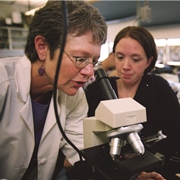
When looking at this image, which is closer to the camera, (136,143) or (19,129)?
(136,143)

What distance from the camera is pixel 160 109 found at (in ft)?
4.01

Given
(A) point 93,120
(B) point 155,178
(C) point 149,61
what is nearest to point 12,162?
(A) point 93,120

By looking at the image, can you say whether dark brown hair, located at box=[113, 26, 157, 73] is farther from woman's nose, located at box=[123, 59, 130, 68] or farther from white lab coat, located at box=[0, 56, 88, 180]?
white lab coat, located at box=[0, 56, 88, 180]

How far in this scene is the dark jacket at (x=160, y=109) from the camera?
46.4 inches

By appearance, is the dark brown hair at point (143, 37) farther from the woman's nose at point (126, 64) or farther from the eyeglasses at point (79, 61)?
the eyeglasses at point (79, 61)

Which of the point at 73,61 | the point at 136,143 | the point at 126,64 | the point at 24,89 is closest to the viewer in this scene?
the point at 136,143

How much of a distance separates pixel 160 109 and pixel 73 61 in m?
0.77

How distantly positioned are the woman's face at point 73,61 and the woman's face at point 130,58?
1.45 feet

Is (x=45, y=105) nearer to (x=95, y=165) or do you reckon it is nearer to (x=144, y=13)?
(x=95, y=165)

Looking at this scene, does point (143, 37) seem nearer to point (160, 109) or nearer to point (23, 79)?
point (160, 109)

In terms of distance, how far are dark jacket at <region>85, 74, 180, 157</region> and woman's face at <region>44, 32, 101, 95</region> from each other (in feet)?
1.62

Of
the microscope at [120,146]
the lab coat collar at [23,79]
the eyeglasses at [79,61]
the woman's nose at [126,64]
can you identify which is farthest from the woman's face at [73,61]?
the woman's nose at [126,64]

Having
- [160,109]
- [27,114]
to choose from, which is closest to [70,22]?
[27,114]

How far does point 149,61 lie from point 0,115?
0.96m
